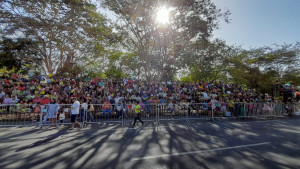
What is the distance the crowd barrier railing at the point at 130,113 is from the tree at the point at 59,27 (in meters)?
9.60

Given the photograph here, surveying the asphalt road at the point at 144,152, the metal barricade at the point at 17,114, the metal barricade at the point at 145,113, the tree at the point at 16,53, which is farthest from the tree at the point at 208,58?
the tree at the point at 16,53

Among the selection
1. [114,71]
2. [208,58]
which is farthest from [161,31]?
[114,71]

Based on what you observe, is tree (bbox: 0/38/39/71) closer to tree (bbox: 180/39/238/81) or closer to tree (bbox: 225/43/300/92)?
tree (bbox: 180/39/238/81)

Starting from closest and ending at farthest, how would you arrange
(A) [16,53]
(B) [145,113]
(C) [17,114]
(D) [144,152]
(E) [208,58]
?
(D) [144,152] < (C) [17,114] < (B) [145,113] < (A) [16,53] < (E) [208,58]

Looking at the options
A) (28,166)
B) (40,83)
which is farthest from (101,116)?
(40,83)

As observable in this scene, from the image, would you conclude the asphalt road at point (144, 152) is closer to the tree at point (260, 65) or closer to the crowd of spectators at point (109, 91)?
the crowd of spectators at point (109, 91)

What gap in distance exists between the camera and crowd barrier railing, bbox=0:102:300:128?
983 cm

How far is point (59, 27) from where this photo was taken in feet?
53.5

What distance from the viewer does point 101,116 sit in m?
11.1

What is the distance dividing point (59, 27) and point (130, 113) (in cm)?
1181

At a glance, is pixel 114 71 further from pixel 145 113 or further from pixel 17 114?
pixel 17 114

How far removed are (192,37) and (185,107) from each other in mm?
8723

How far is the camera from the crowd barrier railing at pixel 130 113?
9.83 meters

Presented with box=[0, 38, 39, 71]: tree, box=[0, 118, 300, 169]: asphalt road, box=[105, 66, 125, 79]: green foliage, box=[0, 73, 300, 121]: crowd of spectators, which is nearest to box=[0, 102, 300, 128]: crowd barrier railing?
box=[0, 73, 300, 121]: crowd of spectators
